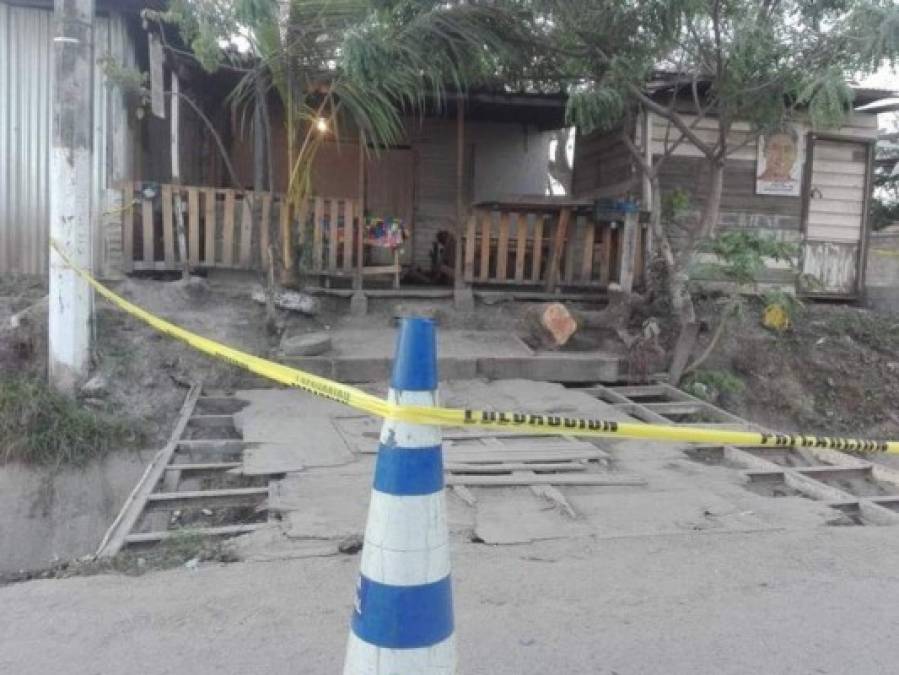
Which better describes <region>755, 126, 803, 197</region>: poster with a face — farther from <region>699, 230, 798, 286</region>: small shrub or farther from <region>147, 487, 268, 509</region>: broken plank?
<region>147, 487, 268, 509</region>: broken plank

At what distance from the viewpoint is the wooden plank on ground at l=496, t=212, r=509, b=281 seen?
988cm

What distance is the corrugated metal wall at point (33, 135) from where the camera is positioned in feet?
28.9

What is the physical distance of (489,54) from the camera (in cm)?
775

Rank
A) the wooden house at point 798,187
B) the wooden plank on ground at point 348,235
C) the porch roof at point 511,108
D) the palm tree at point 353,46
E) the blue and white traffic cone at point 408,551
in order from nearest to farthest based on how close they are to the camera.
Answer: the blue and white traffic cone at point 408,551 → the palm tree at point 353,46 → the wooden plank on ground at point 348,235 → the porch roof at point 511,108 → the wooden house at point 798,187

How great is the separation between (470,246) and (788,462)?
483cm

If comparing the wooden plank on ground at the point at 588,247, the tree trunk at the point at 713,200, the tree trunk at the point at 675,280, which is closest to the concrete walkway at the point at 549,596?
the tree trunk at the point at 675,280

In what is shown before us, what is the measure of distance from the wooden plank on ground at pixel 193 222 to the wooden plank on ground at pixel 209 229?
85 millimetres

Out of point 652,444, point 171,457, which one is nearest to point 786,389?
point 652,444

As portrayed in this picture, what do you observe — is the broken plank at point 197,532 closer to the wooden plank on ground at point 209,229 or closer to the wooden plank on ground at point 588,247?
the wooden plank on ground at point 209,229

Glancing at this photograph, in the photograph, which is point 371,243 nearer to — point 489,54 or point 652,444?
point 489,54

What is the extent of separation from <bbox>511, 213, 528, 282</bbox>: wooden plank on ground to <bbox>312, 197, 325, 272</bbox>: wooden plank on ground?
2.45 metres

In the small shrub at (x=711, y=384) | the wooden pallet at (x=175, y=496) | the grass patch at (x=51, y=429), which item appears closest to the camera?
the wooden pallet at (x=175, y=496)

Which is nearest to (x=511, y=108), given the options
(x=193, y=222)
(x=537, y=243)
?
(x=537, y=243)

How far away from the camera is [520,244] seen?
9.84 metres
